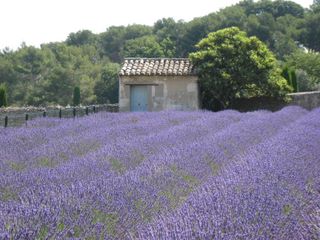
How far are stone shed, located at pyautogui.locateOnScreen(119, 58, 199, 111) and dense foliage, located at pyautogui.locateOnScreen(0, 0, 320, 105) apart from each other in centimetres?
1949

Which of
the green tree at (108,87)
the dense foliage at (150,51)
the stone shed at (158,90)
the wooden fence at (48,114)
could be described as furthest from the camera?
the green tree at (108,87)

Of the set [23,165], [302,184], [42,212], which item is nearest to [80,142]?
[23,165]

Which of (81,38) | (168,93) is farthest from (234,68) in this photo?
(81,38)

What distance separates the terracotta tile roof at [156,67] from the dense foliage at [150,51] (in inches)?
741

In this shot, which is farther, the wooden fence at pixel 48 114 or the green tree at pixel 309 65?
the green tree at pixel 309 65

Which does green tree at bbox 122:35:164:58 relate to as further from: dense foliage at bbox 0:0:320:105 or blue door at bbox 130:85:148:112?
blue door at bbox 130:85:148:112

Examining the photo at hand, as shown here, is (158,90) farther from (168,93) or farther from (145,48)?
(145,48)

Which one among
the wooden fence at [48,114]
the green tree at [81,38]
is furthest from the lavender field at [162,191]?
the green tree at [81,38]

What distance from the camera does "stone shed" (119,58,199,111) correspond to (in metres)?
16.9

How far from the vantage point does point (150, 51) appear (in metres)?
48.8

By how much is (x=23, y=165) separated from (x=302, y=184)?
2.78 meters

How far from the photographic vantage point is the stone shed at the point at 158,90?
16.9 metres

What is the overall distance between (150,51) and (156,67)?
104 ft

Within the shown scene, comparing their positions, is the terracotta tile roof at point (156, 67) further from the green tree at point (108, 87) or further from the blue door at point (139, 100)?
the green tree at point (108, 87)
